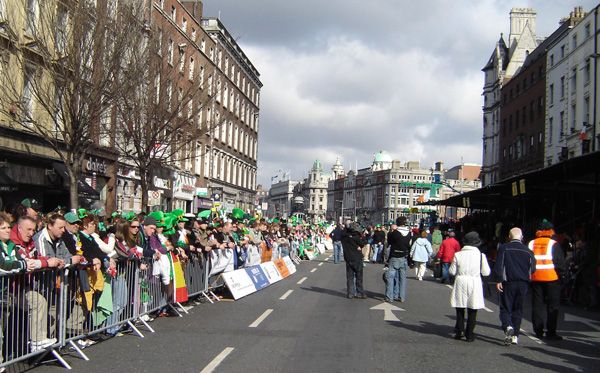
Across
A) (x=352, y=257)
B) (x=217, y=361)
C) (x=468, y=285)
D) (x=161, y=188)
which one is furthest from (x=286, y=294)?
(x=161, y=188)

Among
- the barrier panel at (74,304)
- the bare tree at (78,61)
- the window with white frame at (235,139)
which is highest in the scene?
the window with white frame at (235,139)

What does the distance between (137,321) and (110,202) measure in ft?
67.8

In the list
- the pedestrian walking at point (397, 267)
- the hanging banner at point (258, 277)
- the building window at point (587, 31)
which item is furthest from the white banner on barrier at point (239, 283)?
the building window at point (587, 31)

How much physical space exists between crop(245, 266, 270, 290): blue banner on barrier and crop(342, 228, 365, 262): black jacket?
2.68m

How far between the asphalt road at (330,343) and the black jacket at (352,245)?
1204 millimetres

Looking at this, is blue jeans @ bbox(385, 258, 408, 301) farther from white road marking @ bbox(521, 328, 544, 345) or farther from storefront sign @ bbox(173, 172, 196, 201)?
storefront sign @ bbox(173, 172, 196, 201)

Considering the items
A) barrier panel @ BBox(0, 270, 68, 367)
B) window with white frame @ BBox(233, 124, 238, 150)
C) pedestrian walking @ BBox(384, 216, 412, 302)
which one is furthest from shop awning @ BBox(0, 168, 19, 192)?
window with white frame @ BBox(233, 124, 238, 150)

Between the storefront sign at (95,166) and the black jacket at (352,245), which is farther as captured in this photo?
the storefront sign at (95,166)

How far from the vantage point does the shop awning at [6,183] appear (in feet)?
64.1

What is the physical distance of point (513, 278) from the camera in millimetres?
9391

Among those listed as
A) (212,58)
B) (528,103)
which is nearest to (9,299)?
(212,58)

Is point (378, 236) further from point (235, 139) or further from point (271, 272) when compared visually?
point (235, 139)

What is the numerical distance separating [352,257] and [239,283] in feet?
9.25

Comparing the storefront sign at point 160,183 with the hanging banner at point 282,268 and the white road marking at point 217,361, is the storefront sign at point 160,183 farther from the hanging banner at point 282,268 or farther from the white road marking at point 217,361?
the white road marking at point 217,361
